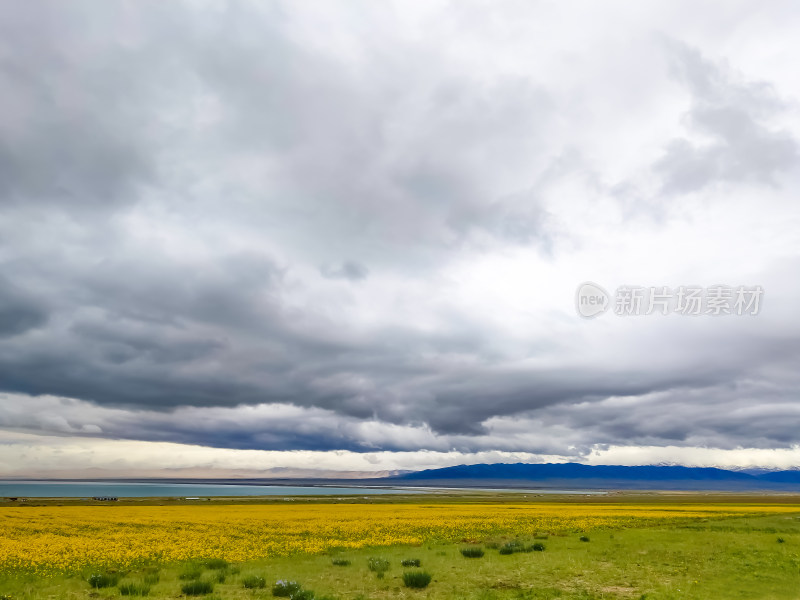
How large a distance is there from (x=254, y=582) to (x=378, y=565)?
5.84 m

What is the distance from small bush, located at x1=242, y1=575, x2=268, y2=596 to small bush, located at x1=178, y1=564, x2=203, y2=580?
7.61 ft

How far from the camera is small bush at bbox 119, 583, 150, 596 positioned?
1698 centimetres

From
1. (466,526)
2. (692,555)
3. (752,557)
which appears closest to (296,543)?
(466,526)

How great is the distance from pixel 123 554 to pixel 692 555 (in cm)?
2855

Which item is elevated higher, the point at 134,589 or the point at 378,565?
the point at 134,589

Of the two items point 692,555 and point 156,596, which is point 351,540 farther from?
point 692,555

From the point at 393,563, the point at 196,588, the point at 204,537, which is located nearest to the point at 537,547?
the point at 393,563

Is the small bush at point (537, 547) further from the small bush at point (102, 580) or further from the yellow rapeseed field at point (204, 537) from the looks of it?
the small bush at point (102, 580)

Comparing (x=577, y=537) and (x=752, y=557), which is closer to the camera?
(x=752, y=557)

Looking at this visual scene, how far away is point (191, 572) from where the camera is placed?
20109 millimetres

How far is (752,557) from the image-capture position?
25.0 m

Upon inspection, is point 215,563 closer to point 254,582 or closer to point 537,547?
point 254,582

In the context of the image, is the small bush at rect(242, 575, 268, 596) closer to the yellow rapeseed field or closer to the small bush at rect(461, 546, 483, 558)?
the yellow rapeseed field

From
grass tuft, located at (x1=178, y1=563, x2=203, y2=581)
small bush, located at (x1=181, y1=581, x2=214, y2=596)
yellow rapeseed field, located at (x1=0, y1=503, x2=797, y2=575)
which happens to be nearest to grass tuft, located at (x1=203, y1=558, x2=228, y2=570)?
grass tuft, located at (x1=178, y1=563, x2=203, y2=581)
